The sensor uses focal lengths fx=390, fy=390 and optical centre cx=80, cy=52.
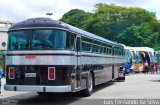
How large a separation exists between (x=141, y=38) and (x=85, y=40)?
49576mm

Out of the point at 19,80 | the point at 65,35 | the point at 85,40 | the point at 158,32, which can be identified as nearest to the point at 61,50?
the point at 65,35

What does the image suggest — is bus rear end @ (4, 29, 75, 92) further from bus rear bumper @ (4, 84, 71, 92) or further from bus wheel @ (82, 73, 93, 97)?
bus wheel @ (82, 73, 93, 97)

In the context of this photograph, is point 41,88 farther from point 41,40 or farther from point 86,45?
point 86,45

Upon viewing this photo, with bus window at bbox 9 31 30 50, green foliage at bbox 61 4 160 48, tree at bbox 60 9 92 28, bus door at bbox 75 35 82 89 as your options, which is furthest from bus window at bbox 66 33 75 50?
tree at bbox 60 9 92 28

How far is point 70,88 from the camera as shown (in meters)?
13.9

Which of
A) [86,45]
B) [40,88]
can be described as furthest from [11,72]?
[86,45]

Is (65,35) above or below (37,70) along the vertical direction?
above

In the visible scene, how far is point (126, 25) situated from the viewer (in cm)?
7219

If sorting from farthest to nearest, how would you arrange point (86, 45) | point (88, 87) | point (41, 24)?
→ 1. point (88, 87)
2. point (86, 45)
3. point (41, 24)

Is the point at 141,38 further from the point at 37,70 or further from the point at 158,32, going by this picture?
the point at 37,70

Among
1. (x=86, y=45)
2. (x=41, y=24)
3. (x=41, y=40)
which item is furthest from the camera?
(x=86, y=45)

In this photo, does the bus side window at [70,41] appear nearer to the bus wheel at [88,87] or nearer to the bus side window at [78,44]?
the bus side window at [78,44]

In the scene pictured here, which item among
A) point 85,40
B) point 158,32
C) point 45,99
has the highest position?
point 158,32

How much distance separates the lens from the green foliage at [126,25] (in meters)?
65.6
